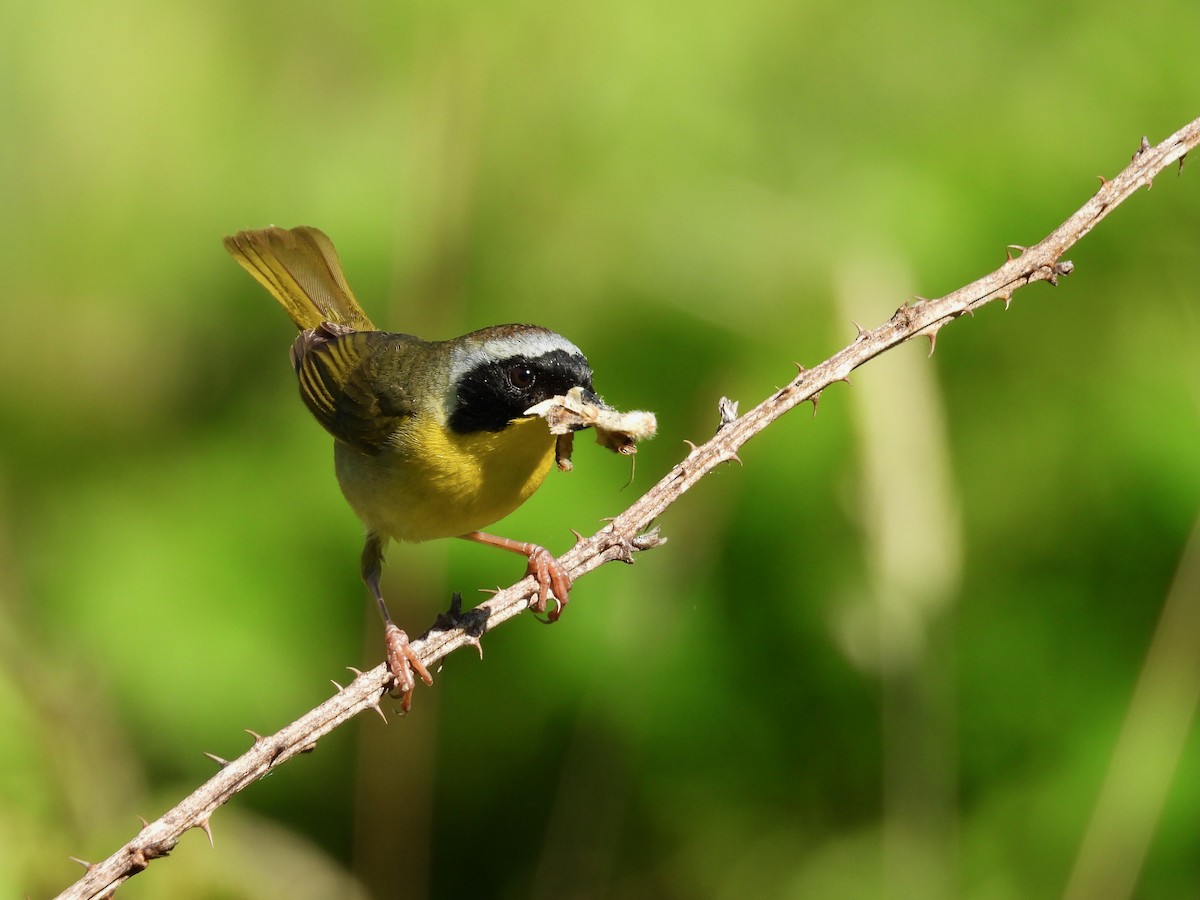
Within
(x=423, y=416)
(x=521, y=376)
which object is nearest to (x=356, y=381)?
(x=423, y=416)

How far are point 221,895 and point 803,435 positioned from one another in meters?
2.81

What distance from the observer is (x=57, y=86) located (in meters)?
6.37

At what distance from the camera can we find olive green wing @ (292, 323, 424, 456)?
15.1 feet

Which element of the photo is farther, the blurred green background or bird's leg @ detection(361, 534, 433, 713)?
the blurred green background

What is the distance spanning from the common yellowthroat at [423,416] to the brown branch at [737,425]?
678mm

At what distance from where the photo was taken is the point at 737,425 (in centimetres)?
280

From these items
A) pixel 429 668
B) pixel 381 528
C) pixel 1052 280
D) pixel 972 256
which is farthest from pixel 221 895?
pixel 972 256

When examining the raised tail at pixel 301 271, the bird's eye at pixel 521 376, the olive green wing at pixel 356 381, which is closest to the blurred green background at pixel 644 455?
the olive green wing at pixel 356 381

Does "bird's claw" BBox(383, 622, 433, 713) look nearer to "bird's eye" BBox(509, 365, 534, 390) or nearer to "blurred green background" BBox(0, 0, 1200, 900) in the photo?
"blurred green background" BBox(0, 0, 1200, 900)

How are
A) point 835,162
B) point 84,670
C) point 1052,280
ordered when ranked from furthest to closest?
point 835,162 → point 84,670 → point 1052,280

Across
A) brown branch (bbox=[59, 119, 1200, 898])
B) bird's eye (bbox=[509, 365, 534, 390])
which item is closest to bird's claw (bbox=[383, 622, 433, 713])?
bird's eye (bbox=[509, 365, 534, 390])

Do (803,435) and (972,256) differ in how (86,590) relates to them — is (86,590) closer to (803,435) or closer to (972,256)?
(803,435)

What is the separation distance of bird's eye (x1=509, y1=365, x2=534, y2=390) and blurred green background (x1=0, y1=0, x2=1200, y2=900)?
0.87 m

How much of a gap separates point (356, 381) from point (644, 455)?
123cm
